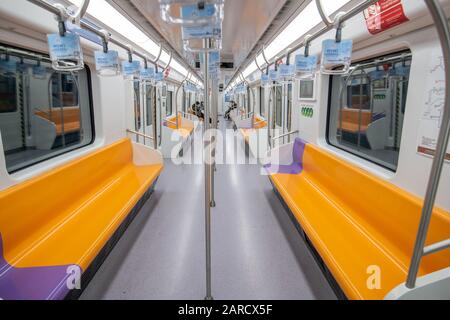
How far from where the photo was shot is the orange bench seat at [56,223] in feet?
5.15

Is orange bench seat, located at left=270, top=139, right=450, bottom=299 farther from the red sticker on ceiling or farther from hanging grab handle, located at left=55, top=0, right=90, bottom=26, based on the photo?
hanging grab handle, located at left=55, top=0, right=90, bottom=26

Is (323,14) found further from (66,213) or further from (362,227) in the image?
(66,213)

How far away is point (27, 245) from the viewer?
72.9 inches

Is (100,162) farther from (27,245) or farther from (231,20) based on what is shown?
(231,20)

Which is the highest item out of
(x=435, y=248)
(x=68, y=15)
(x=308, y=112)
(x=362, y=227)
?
(x=68, y=15)

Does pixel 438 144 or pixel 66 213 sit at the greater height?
pixel 438 144

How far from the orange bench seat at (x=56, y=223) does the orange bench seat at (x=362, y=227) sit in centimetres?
164

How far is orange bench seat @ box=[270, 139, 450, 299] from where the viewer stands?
1.55 m

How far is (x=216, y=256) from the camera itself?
102 inches

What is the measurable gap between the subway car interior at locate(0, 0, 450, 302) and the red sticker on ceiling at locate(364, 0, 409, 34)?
1cm

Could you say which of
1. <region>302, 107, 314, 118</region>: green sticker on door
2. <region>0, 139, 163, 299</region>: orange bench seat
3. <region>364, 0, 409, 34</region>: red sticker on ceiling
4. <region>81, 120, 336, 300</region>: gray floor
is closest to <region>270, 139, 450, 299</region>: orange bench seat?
<region>81, 120, 336, 300</region>: gray floor

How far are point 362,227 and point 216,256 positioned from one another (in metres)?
1.29

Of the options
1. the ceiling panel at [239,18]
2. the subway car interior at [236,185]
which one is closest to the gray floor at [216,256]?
the subway car interior at [236,185]

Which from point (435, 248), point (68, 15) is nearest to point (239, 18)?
point (68, 15)
